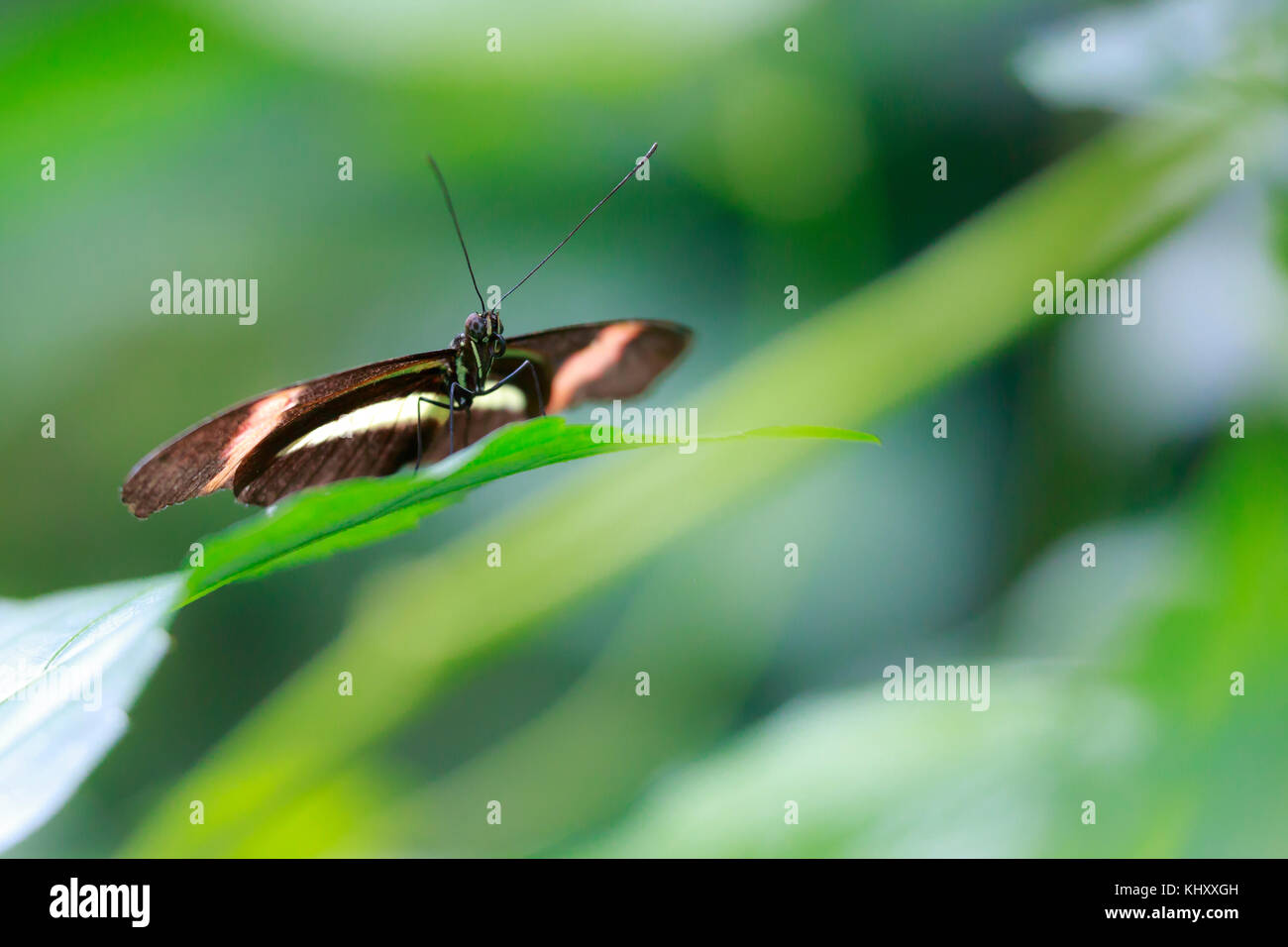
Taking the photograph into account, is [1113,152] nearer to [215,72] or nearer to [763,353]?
[763,353]

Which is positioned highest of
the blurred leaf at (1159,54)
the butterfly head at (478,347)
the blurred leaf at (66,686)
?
the blurred leaf at (1159,54)

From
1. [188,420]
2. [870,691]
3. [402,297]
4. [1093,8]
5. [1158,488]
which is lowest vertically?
[870,691]

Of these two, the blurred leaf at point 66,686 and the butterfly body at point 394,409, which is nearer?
the blurred leaf at point 66,686

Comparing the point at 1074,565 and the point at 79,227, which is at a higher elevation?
the point at 79,227

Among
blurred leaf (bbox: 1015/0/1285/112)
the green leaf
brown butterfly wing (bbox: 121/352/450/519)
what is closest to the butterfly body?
brown butterfly wing (bbox: 121/352/450/519)

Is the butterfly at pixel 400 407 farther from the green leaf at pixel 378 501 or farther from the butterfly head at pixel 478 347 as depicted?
the green leaf at pixel 378 501

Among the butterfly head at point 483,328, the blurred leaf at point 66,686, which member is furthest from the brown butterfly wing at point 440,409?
the blurred leaf at point 66,686

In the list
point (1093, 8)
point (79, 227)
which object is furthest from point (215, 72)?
point (1093, 8)

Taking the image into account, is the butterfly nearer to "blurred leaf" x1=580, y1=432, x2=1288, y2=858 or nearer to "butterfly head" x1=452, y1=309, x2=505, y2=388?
"butterfly head" x1=452, y1=309, x2=505, y2=388

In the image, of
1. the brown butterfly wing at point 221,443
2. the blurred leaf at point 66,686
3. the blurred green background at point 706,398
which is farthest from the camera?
the blurred green background at point 706,398
